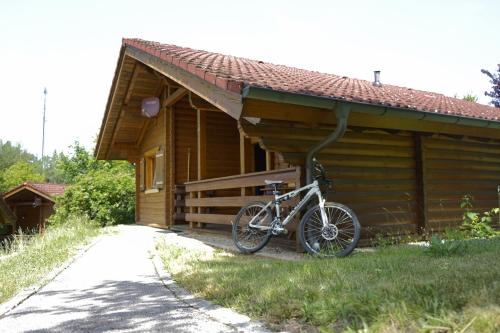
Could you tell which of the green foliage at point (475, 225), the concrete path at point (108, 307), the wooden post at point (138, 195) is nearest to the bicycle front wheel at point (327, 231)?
the concrete path at point (108, 307)

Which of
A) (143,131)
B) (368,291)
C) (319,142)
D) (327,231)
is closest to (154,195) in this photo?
(143,131)

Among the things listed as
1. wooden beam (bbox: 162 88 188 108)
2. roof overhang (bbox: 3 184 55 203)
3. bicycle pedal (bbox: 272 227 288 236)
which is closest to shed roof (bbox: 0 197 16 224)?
roof overhang (bbox: 3 184 55 203)

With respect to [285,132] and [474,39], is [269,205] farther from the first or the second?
[474,39]

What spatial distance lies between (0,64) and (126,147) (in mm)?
9341

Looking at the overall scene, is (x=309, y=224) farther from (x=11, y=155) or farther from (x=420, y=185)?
(x=11, y=155)

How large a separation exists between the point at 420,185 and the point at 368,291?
4.77 m

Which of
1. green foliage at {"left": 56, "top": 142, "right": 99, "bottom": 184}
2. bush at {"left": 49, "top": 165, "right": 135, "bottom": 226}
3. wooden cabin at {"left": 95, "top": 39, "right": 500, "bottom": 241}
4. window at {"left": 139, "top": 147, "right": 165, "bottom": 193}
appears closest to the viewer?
wooden cabin at {"left": 95, "top": 39, "right": 500, "bottom": 241}

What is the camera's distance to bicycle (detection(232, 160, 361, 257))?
220 inches

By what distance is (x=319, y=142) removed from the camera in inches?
244

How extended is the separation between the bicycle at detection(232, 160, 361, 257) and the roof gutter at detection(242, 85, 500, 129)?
0.90 meters

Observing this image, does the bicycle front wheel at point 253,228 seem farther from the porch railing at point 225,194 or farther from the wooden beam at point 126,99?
the wooden beam at point 126,99

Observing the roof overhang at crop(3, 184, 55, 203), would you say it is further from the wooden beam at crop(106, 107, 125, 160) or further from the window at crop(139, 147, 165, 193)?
the window at crop(139, 147, 165, 193)

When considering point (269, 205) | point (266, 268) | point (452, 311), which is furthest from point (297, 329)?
point (269, 205)

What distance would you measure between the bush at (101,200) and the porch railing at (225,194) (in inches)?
226
